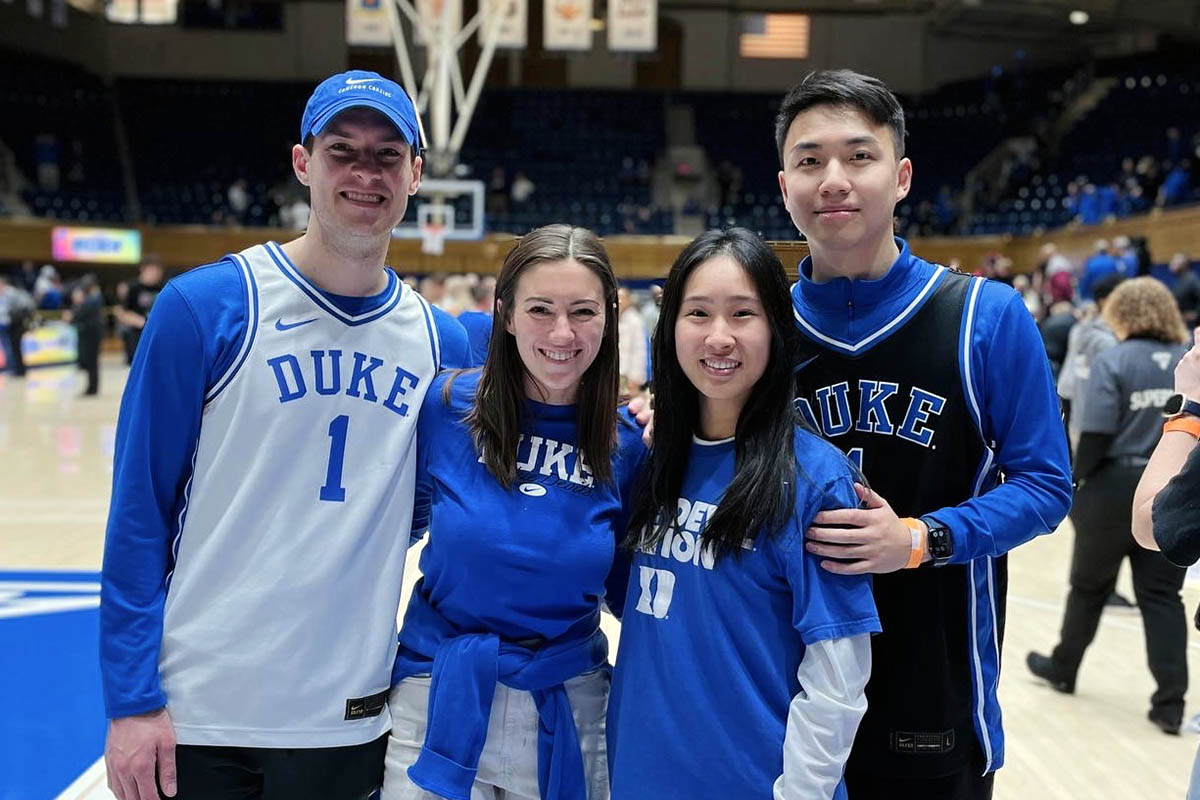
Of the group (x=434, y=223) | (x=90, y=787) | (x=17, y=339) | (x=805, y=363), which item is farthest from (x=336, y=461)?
(x=17, y=339)

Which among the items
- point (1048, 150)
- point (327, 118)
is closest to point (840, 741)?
point (327, 118)

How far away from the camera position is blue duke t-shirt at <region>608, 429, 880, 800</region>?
5.72 feet

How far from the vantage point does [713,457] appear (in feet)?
6.22

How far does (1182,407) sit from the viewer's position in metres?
1.87

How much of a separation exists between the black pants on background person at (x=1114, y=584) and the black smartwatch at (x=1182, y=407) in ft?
8.94

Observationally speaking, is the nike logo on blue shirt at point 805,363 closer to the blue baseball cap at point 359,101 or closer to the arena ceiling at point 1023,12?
the blue baseball cap at point 359,101

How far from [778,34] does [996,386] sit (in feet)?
86.2

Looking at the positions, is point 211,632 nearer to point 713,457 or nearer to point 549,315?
point 549,315

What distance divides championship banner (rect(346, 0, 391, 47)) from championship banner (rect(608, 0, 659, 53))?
4271mm

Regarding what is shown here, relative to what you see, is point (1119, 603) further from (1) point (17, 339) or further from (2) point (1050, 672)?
(1) point (17, 339)

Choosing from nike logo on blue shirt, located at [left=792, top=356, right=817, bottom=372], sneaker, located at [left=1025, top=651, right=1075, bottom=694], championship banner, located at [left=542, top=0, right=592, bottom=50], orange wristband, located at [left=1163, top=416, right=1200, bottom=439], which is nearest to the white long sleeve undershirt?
nike logo on blue shirt, located at [left=792, top=356, right=817, bottom=372]

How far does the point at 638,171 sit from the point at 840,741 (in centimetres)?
2396

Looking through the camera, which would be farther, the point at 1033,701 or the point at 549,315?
the point at 1033,701

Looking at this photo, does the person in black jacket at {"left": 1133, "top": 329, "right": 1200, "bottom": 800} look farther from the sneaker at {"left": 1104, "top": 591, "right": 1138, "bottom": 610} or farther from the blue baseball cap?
the sneaker at {"left": 1104, "top": 591, "right": 1138, "bottom": 610}
